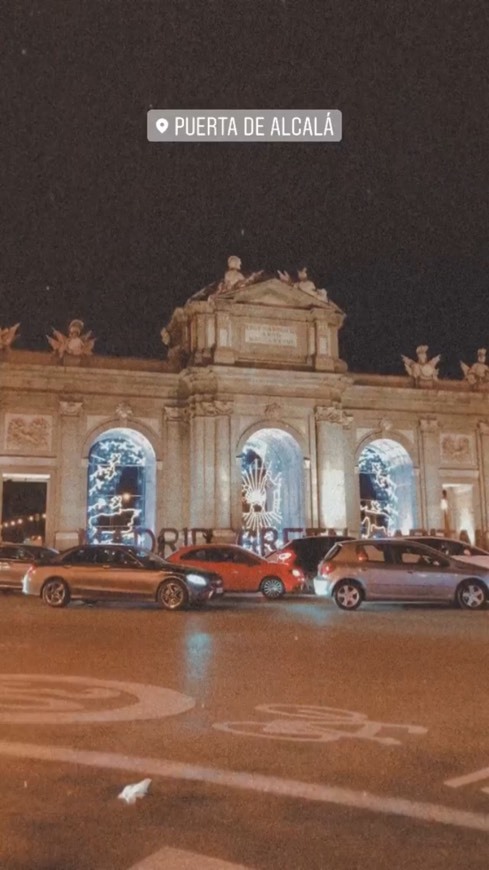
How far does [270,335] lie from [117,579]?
19395mm

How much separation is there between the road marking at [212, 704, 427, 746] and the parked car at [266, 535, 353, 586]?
52.3 ft

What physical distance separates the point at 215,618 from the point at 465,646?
5.66 metres

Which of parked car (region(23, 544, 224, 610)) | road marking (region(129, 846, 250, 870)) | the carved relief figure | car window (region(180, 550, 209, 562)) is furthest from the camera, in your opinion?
the carved relief figure

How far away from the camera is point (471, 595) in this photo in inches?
698

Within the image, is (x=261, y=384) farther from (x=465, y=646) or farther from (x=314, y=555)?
(x=465, y=646)

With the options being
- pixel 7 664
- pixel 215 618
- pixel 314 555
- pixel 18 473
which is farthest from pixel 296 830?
pixel 18 473

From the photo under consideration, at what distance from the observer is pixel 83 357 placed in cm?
3388

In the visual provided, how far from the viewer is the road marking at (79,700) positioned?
267 inches

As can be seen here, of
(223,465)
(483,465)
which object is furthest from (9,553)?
(483,465)

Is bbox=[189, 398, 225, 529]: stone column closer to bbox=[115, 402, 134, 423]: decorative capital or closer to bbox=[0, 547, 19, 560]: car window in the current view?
bbox=[115, 402, 134, 423]: decorative capital

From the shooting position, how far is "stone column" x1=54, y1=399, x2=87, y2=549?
32031mm

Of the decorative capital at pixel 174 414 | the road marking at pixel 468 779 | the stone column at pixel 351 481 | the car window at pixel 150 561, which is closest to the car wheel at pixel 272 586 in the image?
the car window at pixel 150 561

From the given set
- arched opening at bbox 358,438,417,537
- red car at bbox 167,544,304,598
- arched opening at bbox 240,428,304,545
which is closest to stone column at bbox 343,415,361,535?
arched opening at bbox 358,438,417,537

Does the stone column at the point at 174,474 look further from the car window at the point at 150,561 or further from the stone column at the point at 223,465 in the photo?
the car window at the point at 150,561
